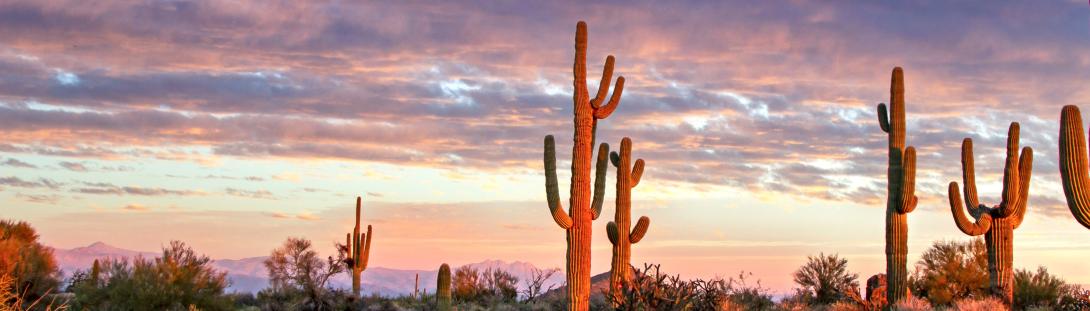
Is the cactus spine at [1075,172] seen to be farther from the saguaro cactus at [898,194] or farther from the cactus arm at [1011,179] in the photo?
the cactus arm at [1011,179]

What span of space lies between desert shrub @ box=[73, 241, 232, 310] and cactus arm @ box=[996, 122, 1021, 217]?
59.1ft

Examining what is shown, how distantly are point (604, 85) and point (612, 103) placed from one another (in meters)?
0.60

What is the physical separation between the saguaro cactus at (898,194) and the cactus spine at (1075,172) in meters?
4.80

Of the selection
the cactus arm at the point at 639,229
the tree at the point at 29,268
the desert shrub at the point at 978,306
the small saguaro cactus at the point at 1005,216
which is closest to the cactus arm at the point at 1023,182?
the small saguaro cactus at the point at 1005,216

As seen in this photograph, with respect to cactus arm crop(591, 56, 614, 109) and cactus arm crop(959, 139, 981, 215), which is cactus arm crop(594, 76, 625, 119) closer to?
cactus arm crop(591, 56, 614, 109)

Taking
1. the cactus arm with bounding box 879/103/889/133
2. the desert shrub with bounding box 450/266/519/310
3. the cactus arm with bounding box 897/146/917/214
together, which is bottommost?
the desert shrub with bounding box 450/266/519/310

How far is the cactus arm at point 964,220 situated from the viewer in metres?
25.4

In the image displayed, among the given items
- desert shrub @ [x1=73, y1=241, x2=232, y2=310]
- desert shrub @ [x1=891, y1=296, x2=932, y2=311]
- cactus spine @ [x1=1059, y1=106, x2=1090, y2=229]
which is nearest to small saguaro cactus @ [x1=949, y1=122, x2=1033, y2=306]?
desert shrub @ [x1=891, y1=296, x2=932, y2=311]

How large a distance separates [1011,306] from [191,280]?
733 inches

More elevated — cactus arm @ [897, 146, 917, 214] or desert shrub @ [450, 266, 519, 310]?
cactus arm @ [897, 146, 917, 214]

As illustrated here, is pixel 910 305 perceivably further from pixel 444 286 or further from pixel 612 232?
pixel 444 286

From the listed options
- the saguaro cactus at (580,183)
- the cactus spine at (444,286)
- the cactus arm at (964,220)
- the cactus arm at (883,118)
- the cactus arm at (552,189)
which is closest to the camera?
the cactus arm at (552,189)

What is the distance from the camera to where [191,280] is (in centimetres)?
1981

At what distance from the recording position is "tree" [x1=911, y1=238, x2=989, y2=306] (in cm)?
2966
